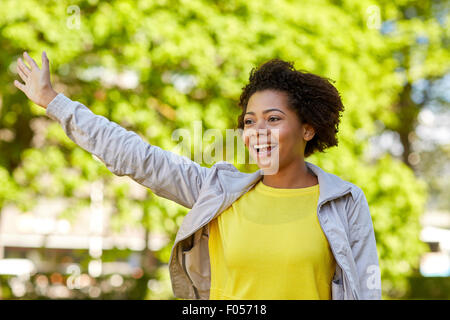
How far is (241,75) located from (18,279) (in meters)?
4.53

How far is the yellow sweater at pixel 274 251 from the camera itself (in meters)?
1.92

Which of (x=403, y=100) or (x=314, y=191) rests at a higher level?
(x=403, y=100)

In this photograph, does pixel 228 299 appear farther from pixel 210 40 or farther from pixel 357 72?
pixel 357 72

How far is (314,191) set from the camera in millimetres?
2113

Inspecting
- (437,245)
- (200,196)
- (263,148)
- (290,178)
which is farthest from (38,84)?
(437,245)

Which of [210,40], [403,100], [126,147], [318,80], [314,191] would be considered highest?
[403,100]

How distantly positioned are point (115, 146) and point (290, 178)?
2.39ft

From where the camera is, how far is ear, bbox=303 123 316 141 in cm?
225

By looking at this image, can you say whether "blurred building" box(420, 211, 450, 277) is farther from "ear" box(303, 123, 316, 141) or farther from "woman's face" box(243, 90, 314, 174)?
"woman's face" box(243, 90, 314, 174)

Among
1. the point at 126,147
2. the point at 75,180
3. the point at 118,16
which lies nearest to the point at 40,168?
the point at 75,180

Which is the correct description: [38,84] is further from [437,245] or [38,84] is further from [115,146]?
[437,245]

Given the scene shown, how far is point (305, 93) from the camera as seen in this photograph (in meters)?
2.21

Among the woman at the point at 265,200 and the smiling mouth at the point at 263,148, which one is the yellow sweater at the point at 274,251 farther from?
the smiling mouth at the point at 263,148
